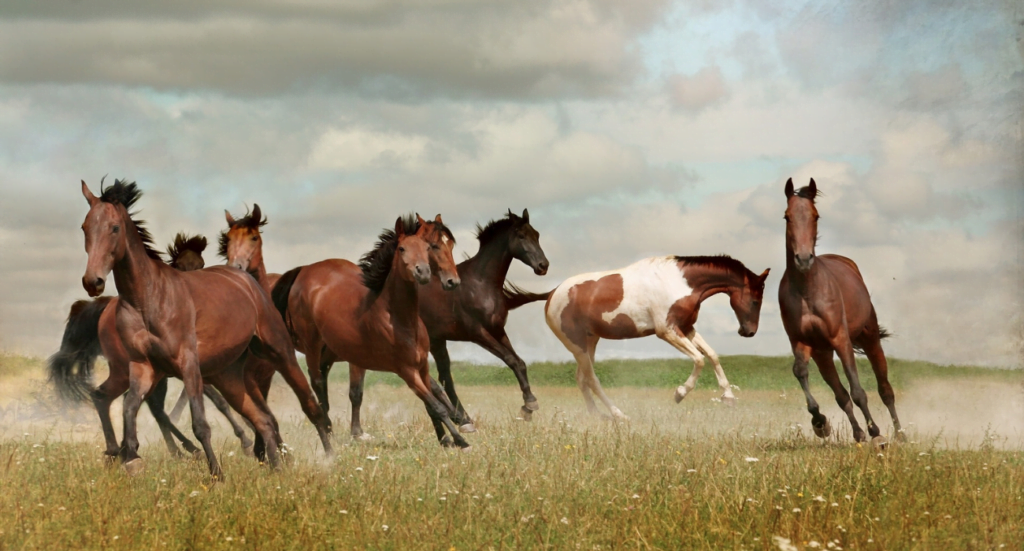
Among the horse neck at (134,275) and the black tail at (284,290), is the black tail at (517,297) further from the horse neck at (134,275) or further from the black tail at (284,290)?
the horse neck at (134,275)

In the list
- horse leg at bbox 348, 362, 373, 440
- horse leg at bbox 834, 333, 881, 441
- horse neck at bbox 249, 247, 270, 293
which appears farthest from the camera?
horse leg at bbox 348, 362, 373, 440

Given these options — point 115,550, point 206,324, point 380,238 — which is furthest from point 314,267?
point 115,550

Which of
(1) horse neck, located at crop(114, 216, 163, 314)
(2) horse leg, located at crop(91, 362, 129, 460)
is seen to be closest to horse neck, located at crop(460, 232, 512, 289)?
(2) horse leg, located at crop(91, 362, 129, 460)

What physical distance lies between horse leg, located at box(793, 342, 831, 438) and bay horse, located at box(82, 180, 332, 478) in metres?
5.42

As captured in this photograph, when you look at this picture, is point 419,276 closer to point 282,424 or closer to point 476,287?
point 476,287

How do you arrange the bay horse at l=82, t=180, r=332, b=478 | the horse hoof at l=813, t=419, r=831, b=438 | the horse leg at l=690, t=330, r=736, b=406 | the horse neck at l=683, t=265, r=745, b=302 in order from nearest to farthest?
the bay horse at l=82, t=180, r=332, b=478 < the horse hoof at l=813, t=419, r=831, b=438 < the horse leg at l=690, t=330, r=736, b=406 < the horse neck at l=683, t=265, r=745, b=302

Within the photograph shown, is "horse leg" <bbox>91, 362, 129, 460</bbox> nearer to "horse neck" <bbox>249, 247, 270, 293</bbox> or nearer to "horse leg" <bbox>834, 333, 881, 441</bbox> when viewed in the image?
"horse neck" <bbox>249, 247, 270, 293</bbox>

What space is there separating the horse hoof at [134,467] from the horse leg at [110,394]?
1.01m

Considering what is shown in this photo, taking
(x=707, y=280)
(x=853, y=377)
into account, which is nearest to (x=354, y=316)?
(x=853, y=377)

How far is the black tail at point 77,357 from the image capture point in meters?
10.5

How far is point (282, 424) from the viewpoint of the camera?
1232cm

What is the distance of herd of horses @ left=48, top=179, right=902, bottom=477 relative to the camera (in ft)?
24.5

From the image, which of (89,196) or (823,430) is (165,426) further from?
(823,430)

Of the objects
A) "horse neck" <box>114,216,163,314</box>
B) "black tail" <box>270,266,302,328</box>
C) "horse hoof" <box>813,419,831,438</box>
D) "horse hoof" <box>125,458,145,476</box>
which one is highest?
"black tail" <box>270,266,302,328</box>
